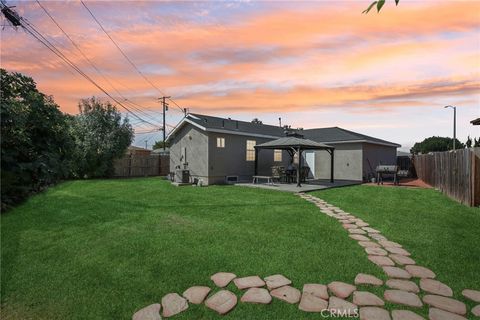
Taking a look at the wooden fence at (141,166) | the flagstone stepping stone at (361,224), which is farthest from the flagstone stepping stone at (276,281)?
the wooden fence at (141,166)

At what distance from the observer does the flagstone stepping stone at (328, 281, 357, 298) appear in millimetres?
3334

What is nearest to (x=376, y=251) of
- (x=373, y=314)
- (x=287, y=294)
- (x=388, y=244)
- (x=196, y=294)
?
(x=388, y=244)

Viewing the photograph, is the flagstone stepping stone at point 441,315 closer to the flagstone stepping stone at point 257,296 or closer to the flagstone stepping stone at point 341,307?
the flagstone stepping stone at point 341,307

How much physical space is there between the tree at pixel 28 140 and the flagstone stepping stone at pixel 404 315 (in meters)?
3.61

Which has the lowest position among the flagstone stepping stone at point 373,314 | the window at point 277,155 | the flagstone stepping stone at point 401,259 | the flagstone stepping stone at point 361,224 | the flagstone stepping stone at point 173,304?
the flagstone stepping stone at point 173,304

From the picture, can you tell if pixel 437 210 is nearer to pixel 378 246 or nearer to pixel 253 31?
pixel 378 246

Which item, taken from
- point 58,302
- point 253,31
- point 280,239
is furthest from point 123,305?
point 253,31

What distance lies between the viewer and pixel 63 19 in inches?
408

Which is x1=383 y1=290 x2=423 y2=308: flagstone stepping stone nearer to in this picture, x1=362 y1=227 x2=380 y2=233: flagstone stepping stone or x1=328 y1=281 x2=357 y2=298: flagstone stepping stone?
x1=328 y1=281 x2=357 y2=298: flagstone stepping stone

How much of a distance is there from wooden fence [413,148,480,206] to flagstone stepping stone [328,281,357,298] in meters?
7.80

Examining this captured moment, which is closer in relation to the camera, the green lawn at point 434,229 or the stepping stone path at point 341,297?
the stepping stone path at point 341,297

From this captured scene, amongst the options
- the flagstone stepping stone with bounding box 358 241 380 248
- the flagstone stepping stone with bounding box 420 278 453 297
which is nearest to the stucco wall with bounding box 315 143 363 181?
the flagstone stepping stone with bounding box 358 241 380 248

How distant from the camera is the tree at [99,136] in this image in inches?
803

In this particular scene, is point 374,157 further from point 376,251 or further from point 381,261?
point 381,261
